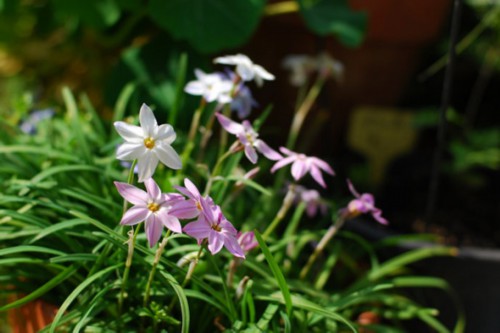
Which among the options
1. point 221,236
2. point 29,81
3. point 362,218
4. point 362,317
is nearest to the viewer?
point 221,236

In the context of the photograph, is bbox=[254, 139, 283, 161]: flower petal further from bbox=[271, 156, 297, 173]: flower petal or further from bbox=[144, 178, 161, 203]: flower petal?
bbox=[144, 178, 161, 203]: flower petal

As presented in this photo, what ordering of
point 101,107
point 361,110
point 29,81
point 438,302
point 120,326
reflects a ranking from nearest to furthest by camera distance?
point 120,326
point 438,302
point 361,110
point 101,107
point 29,81

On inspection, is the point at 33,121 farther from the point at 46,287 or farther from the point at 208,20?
the point at 46,287

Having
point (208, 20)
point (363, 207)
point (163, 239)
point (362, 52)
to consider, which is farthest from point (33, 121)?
point (362, 52)

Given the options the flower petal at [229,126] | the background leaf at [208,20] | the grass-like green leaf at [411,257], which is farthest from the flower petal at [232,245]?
the background leaf at [208,20]

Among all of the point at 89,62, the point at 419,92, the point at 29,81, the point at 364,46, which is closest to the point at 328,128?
the point at 364,46

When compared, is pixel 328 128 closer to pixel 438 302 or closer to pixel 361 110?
pixel 361 110

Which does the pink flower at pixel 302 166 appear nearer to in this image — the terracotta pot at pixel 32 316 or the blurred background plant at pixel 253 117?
the blurred background plant at pixel 253 117
